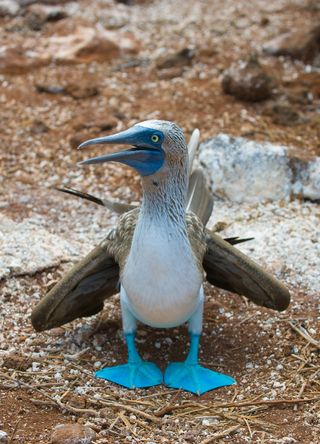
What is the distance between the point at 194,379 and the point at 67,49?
5.04 meters

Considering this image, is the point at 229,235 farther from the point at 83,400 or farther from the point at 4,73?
the point at 4,73

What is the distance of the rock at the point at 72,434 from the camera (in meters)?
3.41

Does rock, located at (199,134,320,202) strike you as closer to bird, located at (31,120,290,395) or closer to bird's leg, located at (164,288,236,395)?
bird, located at (31,120,290,395)

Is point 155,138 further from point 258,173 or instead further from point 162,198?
point 258,173

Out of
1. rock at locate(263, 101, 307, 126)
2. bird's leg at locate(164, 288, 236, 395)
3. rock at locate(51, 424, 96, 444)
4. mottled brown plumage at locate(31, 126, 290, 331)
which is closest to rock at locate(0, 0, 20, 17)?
rock at locate(263, 101, 307, 126)

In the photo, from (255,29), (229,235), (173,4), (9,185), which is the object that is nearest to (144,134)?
(229,235)

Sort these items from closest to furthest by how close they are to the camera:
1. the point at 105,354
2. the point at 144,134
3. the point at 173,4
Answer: the point at 144,134 < the point at 105,354 < the point at 173,4

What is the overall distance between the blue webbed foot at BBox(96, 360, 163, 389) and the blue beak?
1118 mm

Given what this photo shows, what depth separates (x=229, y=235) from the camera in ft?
18.5

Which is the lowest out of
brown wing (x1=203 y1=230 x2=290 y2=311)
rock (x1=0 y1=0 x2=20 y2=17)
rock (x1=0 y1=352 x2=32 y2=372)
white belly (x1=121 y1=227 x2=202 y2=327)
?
rock (x1=0 y1=0 x2=20 y2=17)

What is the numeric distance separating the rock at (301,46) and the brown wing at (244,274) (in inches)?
170

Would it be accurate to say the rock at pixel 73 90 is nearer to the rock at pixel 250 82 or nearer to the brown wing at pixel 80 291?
the rock at pixel 250 82

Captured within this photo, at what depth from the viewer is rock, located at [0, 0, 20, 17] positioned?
921cm

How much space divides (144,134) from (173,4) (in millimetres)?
6474
